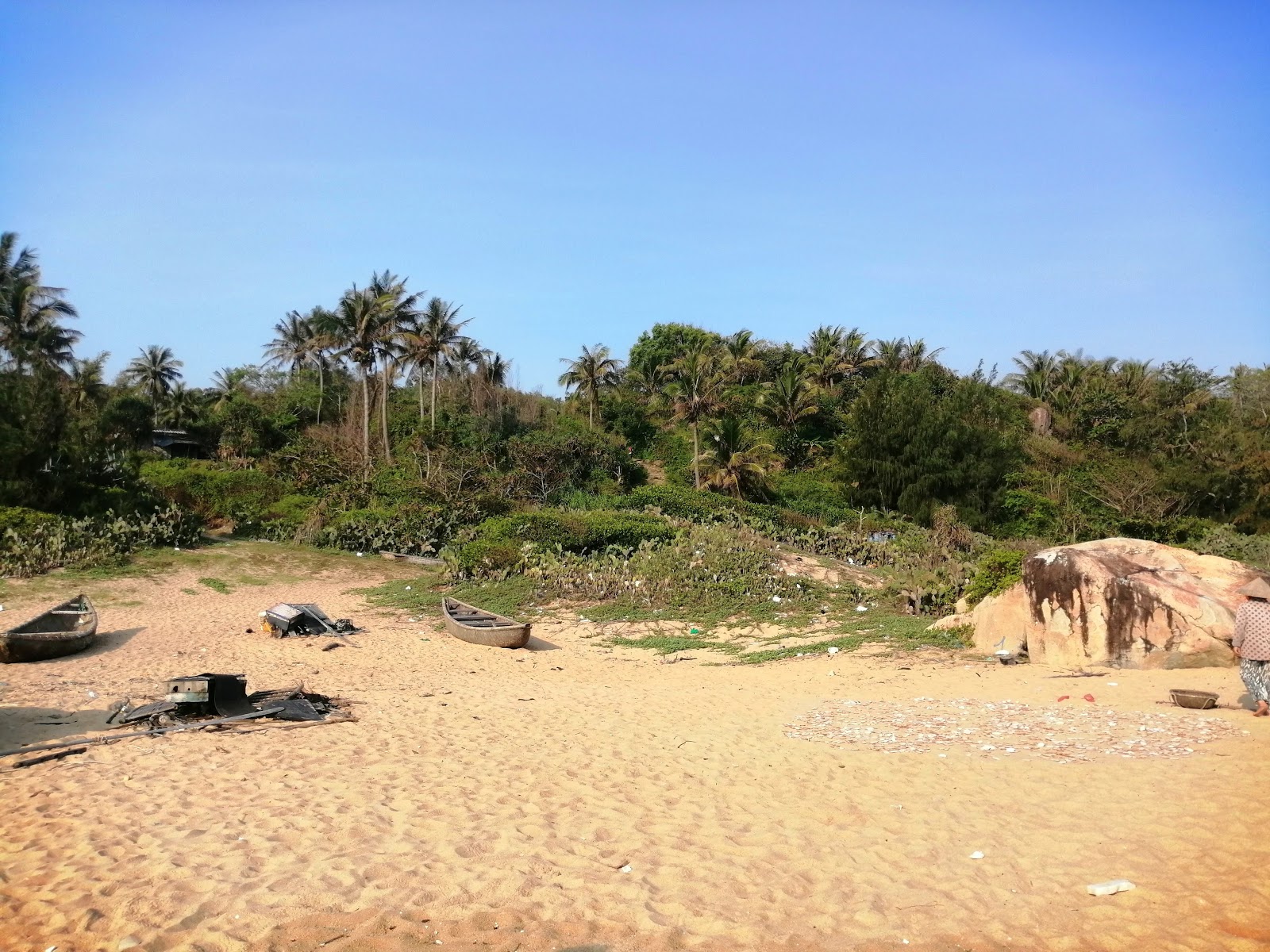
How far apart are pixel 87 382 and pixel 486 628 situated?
37669mm

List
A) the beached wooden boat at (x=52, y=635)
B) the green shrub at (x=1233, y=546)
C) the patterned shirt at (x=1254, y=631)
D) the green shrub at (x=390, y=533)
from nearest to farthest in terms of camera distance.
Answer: the patterned shirt at (x=1254, y=631), the beached wooden boat at (x=52, y=635), the green shrub at (x=1233, y=546), the green shrub at (x=390, y=533)

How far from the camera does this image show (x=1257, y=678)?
835 centimetres

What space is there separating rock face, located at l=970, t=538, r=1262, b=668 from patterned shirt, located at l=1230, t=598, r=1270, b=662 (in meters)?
2.60

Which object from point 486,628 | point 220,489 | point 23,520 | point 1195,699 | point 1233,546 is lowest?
point 486,628

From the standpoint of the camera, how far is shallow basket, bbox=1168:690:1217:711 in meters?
8.83

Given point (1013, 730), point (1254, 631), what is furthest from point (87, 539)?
point (1254, 631)

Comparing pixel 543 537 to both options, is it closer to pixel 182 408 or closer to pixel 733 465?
pixel 733 465

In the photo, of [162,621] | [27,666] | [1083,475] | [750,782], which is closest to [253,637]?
[162,621]

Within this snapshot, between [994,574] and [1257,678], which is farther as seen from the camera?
[994,574]

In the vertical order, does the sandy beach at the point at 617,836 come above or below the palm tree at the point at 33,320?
below

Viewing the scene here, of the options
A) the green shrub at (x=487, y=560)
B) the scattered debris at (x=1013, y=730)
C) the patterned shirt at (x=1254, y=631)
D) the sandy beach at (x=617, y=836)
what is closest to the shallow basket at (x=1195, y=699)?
the sandy beach at (x=617, y=836)

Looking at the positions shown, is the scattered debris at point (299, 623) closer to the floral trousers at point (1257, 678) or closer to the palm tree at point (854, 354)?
the floral trousers at point (1257, 678)

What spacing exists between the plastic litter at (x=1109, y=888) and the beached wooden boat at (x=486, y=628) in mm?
12090

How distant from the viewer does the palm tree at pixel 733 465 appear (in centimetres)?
3812
